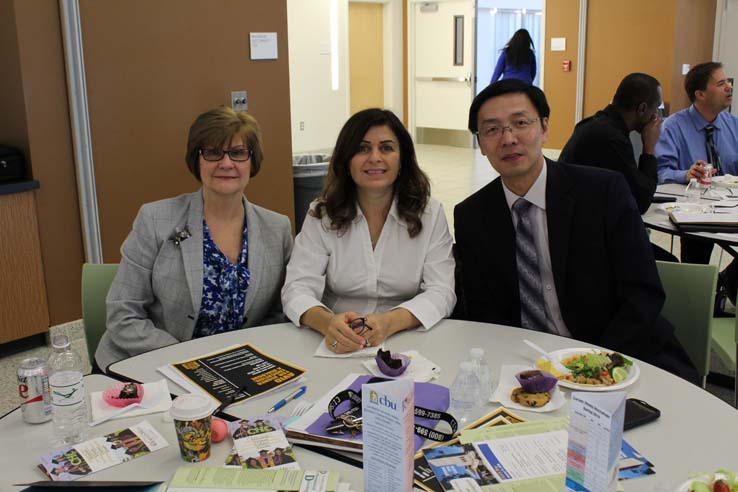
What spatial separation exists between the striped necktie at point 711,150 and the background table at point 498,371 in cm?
310

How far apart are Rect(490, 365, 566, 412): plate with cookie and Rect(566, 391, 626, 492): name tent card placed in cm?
51

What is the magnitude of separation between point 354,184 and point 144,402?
1.10 meters

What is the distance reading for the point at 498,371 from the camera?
1790 millimetres

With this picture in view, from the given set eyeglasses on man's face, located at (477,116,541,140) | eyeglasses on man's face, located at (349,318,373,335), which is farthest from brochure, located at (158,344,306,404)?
eyeglasses on man's face, located at (477,116,541,140)

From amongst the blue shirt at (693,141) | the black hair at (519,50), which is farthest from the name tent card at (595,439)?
the black hair at (519,50)

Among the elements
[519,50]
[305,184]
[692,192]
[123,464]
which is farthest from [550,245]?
[519,50]

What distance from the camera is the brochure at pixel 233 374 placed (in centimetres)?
170

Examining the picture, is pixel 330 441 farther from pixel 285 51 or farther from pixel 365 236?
pixel 285 51

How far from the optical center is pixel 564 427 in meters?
1.50

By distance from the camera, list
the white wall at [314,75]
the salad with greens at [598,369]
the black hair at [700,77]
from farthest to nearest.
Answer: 1. the white wall at [314,75]
2. the black hair at [700,77]
3. the salad with greens at [598,369]

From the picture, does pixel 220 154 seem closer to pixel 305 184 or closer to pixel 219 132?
pixel 219 132

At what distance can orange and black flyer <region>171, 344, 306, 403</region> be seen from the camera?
1.71 m

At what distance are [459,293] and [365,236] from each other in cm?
38

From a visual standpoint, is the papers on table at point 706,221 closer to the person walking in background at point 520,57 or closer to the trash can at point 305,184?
the trash can at point 305,184
